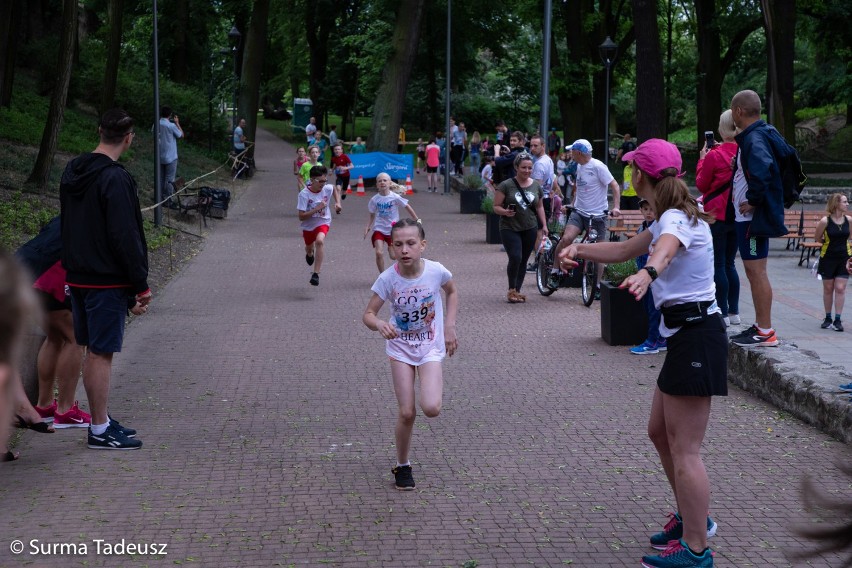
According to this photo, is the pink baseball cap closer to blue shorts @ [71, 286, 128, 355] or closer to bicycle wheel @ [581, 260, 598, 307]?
blue shorts @ [71, 286, 128, 355]

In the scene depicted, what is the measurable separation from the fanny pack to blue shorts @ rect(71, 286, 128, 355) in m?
3.69


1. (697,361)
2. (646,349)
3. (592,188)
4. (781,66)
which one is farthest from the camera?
(781,66)

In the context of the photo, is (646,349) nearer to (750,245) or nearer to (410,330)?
(750,245)

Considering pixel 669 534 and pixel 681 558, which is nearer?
pixel 681 558

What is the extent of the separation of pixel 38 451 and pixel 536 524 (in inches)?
134

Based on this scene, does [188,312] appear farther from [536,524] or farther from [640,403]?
[536,524]

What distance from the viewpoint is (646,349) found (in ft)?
36.1

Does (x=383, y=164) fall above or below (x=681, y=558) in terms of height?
above

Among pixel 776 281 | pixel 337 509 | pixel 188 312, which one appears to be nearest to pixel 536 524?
pixel 337 509

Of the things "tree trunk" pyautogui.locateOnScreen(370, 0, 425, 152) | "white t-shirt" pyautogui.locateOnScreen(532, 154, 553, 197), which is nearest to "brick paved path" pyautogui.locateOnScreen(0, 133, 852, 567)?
"white t-shirt" pyautogui.locateOnScreen(532, 154, 553, 197)

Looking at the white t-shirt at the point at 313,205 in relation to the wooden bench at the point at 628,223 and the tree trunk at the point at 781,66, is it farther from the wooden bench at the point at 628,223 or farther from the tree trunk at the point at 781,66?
the tree trunk at the point at 781,66

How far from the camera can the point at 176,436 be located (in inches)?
303

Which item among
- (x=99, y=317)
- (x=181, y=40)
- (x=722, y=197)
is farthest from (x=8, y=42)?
(x=99, y=317)

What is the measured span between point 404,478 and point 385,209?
9103 millimetres
